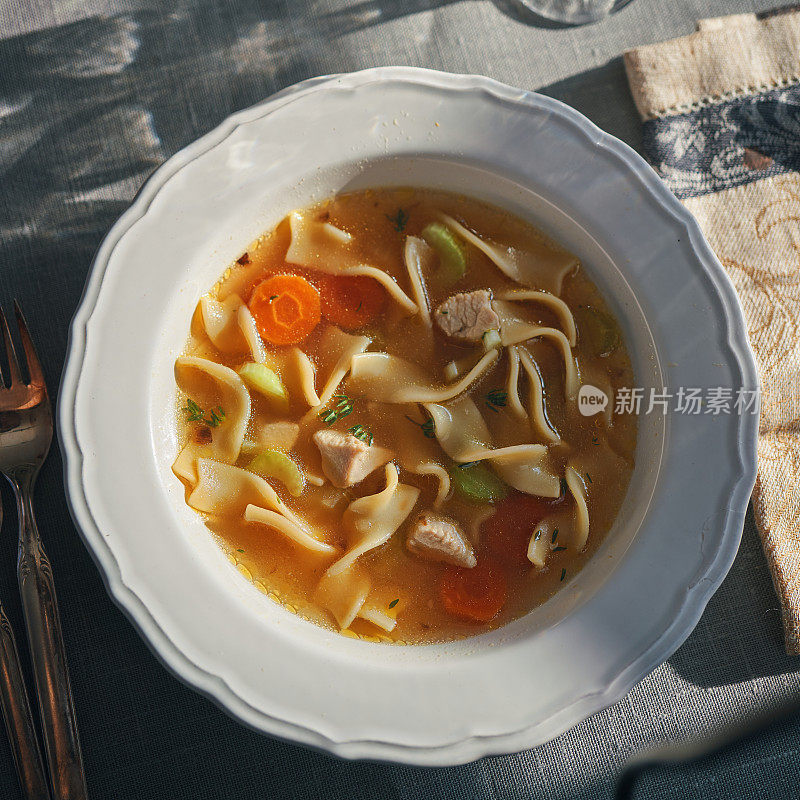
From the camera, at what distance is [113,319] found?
2.60 m

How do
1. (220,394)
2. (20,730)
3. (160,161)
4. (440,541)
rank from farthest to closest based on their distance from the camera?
(160,161) < (220,394) < (440,541) < (20,730)

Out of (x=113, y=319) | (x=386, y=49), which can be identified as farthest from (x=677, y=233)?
(x=113, y=319)

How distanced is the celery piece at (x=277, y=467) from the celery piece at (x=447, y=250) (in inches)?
42.8

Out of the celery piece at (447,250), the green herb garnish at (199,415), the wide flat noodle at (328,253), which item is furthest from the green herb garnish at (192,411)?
the celery piece at (447,250)

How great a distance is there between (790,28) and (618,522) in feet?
8.33

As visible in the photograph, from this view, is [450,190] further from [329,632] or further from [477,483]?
[329,632]

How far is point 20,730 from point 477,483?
2.13 meters

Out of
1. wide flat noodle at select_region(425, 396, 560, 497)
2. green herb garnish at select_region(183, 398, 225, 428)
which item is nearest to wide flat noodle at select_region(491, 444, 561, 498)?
wide flat noodle at select_region(425, 396, 560, 497)

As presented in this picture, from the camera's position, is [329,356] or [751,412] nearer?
[751,412]

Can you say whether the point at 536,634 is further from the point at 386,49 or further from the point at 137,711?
the point at 386,49

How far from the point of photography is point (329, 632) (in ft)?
9.30

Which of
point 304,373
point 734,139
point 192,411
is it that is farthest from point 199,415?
point 734,139

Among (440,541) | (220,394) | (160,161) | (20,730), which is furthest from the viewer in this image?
(160,161)

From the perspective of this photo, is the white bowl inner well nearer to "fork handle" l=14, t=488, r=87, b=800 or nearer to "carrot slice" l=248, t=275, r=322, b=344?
"carrot slice" l=248, t=275, r=322, b=344
